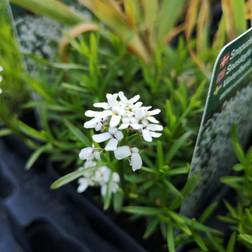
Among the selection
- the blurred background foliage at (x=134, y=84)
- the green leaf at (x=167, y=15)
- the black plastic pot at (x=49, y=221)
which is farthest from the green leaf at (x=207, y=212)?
the green leaf at (x=167, y=15)

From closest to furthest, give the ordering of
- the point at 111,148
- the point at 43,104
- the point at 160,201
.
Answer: the point at 111,148
the point at 160,201
the point at 43,104

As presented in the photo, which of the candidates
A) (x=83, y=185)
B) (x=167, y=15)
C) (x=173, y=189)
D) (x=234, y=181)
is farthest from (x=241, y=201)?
(x=167, y=15)

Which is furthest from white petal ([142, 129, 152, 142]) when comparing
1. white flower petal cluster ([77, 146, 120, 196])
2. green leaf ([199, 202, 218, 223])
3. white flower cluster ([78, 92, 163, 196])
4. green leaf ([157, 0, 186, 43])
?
green leaf ([157, 0, 186, 43])

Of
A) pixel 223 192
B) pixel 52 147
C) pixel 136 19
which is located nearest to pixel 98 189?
pixel 52 147

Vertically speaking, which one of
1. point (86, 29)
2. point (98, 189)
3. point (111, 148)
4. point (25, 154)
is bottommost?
point (111, 148)

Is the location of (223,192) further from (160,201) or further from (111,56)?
(111,56)

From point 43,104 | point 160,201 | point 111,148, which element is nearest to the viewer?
point 111,148

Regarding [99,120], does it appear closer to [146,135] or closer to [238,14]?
[146,135]
